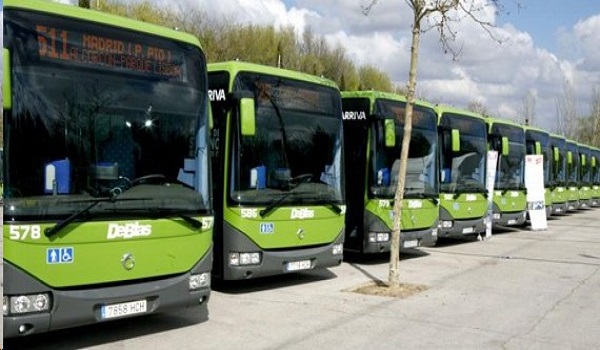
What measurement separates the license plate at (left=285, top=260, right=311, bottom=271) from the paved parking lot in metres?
0.38

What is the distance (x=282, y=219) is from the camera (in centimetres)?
950

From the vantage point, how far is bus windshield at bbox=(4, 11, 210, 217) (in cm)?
593

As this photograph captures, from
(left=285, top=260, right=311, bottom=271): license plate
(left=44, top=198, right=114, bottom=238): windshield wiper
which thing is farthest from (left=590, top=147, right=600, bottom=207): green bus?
(left=44, top=198, right=114, bottom=238): windshield wiper

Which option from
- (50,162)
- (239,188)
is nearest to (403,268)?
(239,188)

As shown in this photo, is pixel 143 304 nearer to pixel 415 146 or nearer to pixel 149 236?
pixel 149 236

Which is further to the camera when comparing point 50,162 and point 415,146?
point 415,146

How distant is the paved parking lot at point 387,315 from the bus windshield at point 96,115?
1.50 meters

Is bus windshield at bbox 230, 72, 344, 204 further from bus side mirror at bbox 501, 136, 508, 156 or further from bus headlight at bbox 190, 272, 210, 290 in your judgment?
bus side mirror at bbox 501, 136, 508, 156

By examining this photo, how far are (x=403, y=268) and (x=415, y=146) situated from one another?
8.16 feet

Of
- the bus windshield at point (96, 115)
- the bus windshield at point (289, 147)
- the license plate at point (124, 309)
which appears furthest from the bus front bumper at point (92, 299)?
the bus windshield at point (289, 147)

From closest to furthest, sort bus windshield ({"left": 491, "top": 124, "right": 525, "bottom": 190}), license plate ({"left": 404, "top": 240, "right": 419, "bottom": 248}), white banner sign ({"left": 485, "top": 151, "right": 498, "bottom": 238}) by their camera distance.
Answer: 1. license plate ({"left": 404, "top": 240, "right": 419, "bottom": 248})
2. white banner sign ({"left": 485, "top": 151, "right": 498, "bottom": 238})
3. bus windshield ({"left": 491, "top": 124, "right": 525, "bottom": 190})

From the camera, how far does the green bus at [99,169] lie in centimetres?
588

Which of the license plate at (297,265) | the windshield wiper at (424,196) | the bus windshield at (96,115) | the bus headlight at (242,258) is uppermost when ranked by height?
the bus windshield at (96,115)

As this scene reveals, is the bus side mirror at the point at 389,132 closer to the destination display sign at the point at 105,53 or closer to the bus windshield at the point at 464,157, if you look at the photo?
the bus windshield at the point at 464,157
